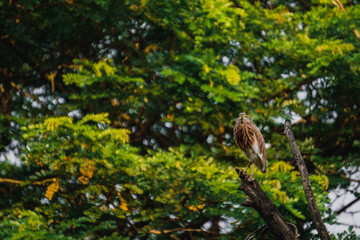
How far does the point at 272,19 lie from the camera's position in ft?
20.8

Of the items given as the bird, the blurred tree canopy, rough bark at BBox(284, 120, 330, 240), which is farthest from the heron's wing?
rough bark at BBox(284, 120, 330, 240)

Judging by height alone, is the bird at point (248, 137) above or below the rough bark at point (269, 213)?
above

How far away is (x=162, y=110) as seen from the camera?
20.8ft

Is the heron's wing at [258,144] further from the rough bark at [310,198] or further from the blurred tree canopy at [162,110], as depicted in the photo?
the rough bark at [310,198]

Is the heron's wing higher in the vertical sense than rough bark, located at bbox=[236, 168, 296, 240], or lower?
higher

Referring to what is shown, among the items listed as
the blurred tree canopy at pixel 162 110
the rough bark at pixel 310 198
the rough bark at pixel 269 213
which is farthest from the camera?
the blurred tree canopy at pixel 162 110

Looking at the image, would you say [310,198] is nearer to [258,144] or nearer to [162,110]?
[258,144]

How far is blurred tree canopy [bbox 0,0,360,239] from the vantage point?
500 cm

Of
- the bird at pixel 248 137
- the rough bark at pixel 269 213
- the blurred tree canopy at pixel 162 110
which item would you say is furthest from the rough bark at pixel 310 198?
the blurred tree canopy at pixel 162 110

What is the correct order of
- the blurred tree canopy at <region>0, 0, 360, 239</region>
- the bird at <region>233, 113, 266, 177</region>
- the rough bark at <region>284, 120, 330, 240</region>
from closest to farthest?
the rough bark at <region>284, 120, 330, 240</region> → the bird at <region>233, 113, 266, 177</region> → the blurred tree canopy at <region>0, 0, 360, 239</region>

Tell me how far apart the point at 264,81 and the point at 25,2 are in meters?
3.16

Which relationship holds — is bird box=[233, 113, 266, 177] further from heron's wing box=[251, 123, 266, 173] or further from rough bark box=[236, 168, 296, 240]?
rough bark box=[236, 168, 296, 240]

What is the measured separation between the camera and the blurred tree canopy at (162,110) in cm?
500

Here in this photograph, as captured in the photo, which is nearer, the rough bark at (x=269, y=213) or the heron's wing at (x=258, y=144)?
the rough bark at (x=269, y=213)
